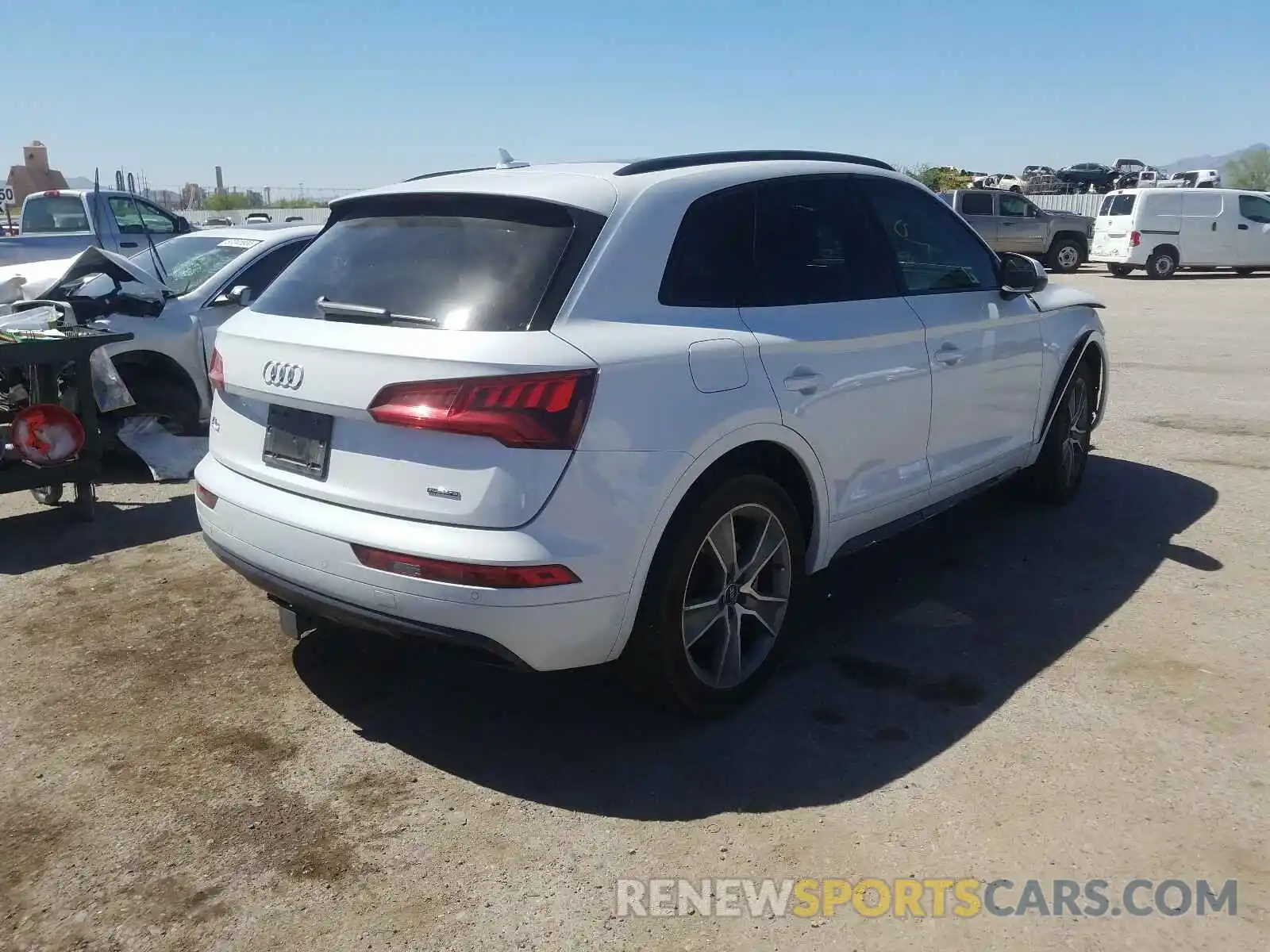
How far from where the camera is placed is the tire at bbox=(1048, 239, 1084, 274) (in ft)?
86.8

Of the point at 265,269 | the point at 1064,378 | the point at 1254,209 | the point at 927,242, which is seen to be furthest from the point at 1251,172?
the point at 927,242

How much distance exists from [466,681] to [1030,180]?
56.0 m

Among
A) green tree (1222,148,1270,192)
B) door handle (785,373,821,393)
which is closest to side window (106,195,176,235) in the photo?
door handle (785,373,821,393)

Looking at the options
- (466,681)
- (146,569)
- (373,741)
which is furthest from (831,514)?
(146,569)

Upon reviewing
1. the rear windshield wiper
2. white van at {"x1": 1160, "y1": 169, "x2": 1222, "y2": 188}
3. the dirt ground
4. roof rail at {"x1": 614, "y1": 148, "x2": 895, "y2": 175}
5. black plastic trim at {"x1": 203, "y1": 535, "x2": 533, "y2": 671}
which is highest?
white van at {"x1": 1160, "y1": 169, "x2": 1222, "y2": 188}

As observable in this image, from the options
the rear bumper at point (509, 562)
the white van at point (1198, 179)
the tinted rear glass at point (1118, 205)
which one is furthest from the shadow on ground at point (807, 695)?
the white van at point (1198, 179)

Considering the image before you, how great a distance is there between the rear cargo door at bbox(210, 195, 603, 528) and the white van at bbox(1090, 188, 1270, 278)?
2381 cm

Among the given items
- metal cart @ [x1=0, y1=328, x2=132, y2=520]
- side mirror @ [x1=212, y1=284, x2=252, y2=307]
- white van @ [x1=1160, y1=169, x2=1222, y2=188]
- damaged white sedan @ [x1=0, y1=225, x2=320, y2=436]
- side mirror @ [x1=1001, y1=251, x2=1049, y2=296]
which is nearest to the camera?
side mirror @ [x1=1001, y1=251, x2=1049, y2=296]

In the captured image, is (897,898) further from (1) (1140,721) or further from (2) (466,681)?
(2) (466,681)

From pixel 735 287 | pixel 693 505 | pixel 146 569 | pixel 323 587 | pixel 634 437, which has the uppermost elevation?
pixel 735 287

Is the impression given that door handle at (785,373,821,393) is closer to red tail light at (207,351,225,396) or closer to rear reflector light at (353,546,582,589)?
rear reflector light at (353,546,582,589)

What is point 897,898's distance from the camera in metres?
2.81

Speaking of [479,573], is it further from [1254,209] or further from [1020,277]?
[1254,209]

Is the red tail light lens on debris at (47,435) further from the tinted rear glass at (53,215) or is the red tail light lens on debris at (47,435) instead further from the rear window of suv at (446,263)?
the tinted rear glass at (53,215)
